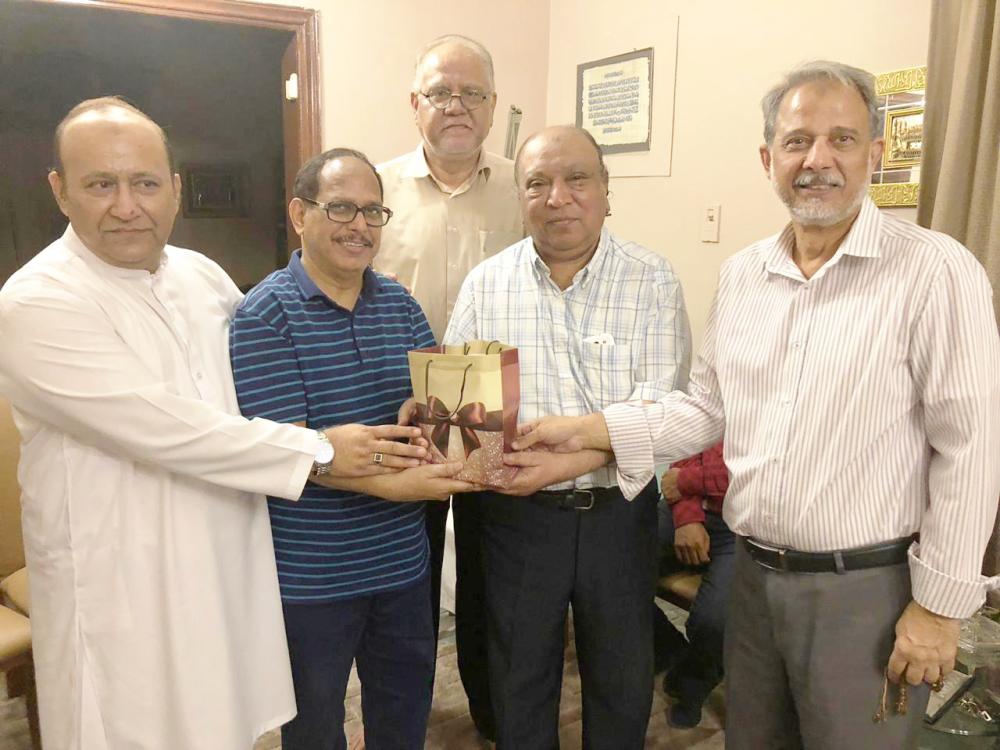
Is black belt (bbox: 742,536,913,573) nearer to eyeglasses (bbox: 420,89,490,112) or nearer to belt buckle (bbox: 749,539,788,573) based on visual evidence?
belt buckle (bbox: 749,539,788,573)

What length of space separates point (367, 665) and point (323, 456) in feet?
1.78

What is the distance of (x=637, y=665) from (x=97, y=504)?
107cm

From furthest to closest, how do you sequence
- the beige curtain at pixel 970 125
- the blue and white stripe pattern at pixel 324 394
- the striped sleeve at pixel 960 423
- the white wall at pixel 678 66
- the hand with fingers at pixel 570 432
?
the white wall at pixel 678 66 → the beige curtain at pixel 970 125 → the hand with fingers at pixel 570 432 → the blue and white stripe pattern at pixel 324 394 → the striped sleeve at pixel 960 423

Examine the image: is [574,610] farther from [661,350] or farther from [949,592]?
[949,592]

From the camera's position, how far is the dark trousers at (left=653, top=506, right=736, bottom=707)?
6.88ft

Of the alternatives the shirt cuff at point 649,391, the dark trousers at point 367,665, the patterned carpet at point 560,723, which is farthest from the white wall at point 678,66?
the dark trousers at point 367,665

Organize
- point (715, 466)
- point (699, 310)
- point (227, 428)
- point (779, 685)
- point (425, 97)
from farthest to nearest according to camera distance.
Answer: point (699, 310) → point (715, 466) → point (425, 97) → point (779, 685) → point (227, 428)

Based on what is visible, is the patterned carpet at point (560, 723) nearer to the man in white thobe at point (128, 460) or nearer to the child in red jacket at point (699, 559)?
the child in red jacket at point (699, 559)

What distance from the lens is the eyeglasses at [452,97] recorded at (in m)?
1.85

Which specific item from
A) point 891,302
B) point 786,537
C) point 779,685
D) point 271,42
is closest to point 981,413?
point 891,302

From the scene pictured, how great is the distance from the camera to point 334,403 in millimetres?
1362

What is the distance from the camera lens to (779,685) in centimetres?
137

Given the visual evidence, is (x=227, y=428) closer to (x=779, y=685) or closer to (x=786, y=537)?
(x=786, y=537)

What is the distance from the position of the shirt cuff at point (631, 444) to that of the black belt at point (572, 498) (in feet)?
0.18
